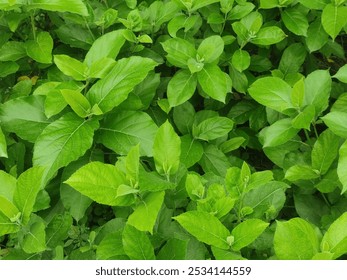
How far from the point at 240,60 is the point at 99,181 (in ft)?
3.67

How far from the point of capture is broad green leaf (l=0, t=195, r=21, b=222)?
171 cm

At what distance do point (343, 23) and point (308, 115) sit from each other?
0.57 metres

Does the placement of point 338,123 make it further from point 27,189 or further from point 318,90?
point 27,189

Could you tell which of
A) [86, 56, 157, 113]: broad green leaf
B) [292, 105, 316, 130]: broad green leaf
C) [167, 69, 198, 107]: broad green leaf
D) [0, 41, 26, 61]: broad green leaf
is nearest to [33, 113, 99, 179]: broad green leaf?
[86, 56, 157, 113]: broad green leaf

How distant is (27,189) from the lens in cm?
173

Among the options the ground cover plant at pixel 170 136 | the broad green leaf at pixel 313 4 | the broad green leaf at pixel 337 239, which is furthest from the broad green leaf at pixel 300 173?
the broad green leaf at pixel 313 4

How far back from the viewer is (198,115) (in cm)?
245

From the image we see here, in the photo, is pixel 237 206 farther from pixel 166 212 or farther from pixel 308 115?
pixel 308 115

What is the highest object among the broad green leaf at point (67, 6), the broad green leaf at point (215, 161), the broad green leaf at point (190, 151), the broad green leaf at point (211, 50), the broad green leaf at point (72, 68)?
the broad green leaf at point (67, 6)

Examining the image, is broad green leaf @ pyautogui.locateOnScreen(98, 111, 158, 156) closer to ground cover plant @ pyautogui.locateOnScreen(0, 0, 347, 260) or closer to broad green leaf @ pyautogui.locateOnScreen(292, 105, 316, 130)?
ground cover plant @ pyautogui.locateOnScreen(0, 0, 347, 260)

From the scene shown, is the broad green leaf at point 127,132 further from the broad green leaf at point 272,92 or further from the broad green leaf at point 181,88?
the broad green leaf at point 272,92

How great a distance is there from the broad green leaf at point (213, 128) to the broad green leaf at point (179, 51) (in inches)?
11.9

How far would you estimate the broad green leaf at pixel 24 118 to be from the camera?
2084 mm

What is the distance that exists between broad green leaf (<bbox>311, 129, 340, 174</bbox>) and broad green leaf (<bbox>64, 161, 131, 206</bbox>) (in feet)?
2.92
